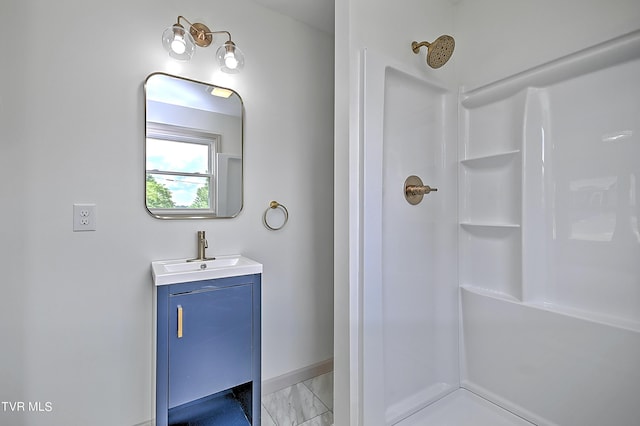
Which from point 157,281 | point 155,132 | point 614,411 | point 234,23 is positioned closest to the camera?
point 614,411

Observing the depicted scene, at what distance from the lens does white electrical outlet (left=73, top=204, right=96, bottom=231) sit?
4.28 feet

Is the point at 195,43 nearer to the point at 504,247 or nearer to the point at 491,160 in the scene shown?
the point at 491,160

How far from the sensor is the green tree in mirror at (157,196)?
57.7 inches

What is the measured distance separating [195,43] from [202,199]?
2.90 feet

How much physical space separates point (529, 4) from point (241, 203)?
1833 millimetres

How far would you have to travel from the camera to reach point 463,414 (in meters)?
1.43

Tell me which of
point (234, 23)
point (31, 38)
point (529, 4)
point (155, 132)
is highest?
point (234, 23)

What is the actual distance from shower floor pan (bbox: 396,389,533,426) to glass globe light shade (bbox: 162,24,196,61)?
2.14m

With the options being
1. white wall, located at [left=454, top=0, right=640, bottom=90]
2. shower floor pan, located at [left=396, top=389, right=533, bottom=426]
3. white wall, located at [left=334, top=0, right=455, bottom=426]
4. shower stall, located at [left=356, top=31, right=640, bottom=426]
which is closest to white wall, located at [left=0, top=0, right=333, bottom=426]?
white wall, located at [left=334, top=0, right=455, bottom=426]

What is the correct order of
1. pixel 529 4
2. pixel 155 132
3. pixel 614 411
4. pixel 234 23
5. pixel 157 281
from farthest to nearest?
pixel 234 23 → pixel 155 132 → pixel 529 4 → pixel 157 281 → pixel 614 411

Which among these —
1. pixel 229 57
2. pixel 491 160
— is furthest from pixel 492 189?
pixel 229 57

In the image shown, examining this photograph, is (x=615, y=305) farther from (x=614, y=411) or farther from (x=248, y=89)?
(x=248, y=89)

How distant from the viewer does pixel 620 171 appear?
113 cm

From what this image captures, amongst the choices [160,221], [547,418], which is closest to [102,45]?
[160,221]
